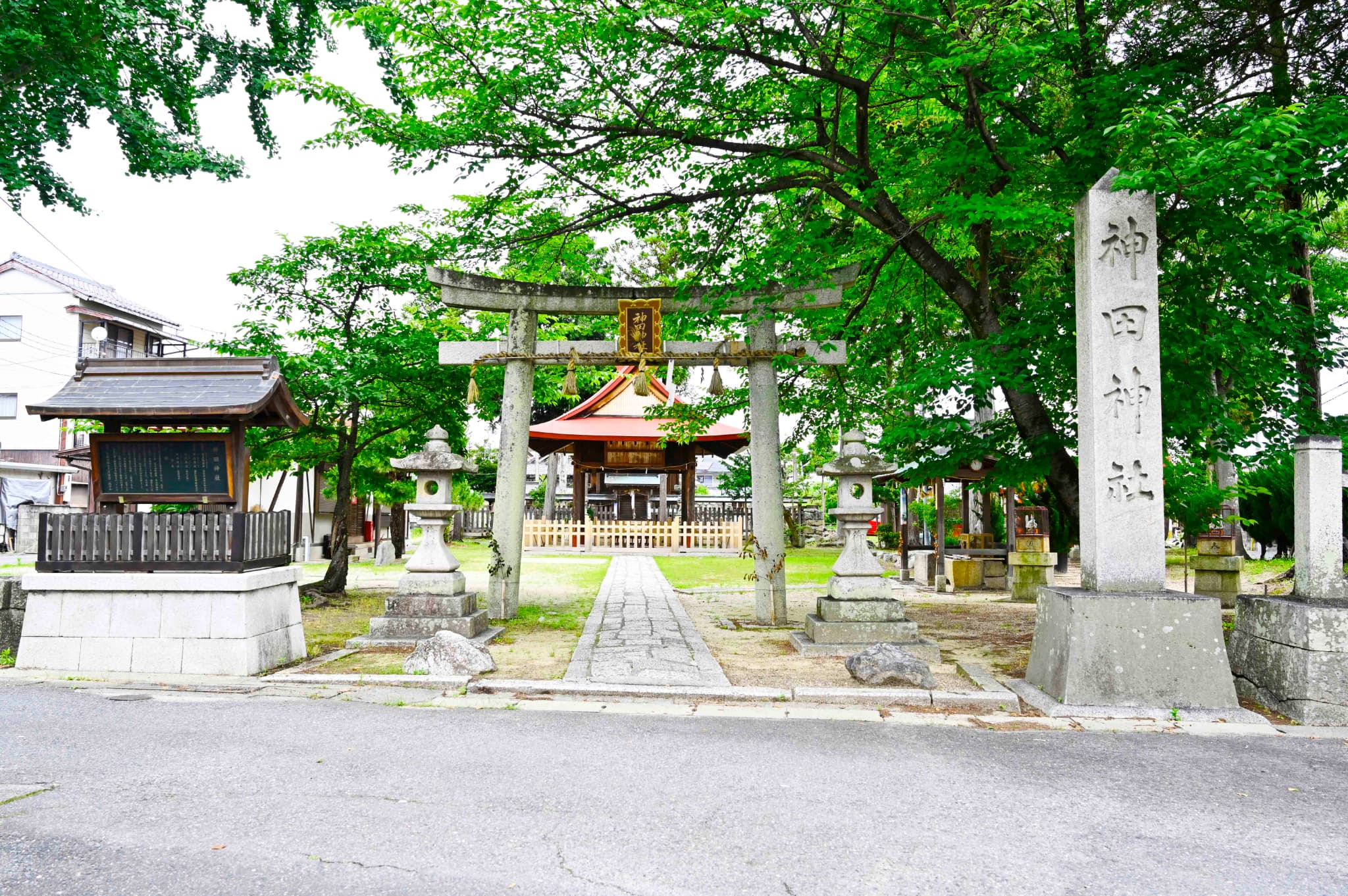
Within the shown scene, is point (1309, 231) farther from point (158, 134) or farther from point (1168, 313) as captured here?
point (158, 134)

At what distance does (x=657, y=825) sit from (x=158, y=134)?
15823 millimetres

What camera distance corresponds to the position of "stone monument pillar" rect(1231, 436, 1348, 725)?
19.6 feet

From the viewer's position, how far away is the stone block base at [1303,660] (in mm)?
5969

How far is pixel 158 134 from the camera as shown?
14.4m

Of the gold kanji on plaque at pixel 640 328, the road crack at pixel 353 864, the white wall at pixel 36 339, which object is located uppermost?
the white wall at pixel 36 339

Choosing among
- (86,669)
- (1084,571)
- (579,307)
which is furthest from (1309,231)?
(86,669)

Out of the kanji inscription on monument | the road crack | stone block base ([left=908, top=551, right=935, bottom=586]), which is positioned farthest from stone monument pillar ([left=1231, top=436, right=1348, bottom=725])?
stone block base ([left=908, top=551, right=935, bottom=586])

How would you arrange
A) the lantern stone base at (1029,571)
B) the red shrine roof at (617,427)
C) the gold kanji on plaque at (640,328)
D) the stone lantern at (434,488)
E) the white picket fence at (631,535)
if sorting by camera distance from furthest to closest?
the white picket fence at (631,535), the red shrine roof at (617,427), the lantern stone base at (1029,571), the gold kanji on plaque at (640,328), the stone lantern at (434,488)

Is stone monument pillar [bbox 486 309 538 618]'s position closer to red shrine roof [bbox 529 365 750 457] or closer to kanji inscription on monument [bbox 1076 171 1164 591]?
kanji inscription on monument [bbox 1076 171 1164 591]

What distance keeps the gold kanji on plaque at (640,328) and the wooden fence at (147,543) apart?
5044mm

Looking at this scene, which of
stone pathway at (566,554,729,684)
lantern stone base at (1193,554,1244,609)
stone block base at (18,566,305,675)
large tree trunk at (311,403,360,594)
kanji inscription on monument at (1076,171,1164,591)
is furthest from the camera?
large tree trunk at (311,403,360,594)

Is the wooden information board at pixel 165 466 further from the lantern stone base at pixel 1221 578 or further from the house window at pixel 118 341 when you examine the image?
the house window at pixel 118 341

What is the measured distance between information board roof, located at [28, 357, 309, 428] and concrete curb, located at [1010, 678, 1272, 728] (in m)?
7.62

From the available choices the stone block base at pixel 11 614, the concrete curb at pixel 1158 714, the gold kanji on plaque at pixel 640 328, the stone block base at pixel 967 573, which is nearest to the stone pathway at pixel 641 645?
the concrete curb at pixel 1158 714
